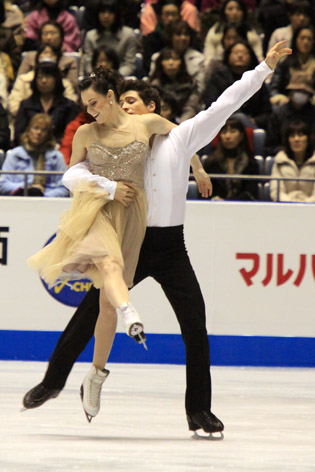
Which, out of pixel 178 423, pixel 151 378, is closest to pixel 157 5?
pixel 151 378

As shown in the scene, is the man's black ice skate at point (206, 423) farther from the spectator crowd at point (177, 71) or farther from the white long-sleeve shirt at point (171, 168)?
the spectator crowd at point (177, 71)

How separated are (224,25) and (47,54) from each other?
5.61 ft

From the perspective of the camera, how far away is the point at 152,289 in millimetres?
8086

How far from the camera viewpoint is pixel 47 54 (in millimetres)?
10531

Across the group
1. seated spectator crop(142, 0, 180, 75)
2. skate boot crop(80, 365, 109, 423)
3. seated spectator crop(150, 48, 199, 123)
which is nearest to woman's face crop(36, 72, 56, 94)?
seated spectator crop(150, 48, 199, 123)

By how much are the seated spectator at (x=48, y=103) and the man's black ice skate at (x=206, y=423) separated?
4980 millimetres

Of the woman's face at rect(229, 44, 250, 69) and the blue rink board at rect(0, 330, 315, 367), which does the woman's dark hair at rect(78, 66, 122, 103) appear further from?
the woman's face at rect(229, 44, 250, 69)

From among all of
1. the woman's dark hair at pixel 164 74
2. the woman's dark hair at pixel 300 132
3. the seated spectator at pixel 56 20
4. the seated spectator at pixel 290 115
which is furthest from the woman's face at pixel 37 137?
the seated spectator at pixel 56 20

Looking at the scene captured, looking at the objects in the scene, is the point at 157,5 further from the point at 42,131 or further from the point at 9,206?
the point at 9,206

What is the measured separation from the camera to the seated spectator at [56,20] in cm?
1124

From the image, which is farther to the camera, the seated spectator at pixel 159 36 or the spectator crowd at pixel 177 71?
the seated spectator at pixel 159 36

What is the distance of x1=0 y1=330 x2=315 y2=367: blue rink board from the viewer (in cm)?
806

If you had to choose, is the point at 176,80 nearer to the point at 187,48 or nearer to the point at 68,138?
the point at 187,48

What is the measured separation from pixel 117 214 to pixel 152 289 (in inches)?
115
